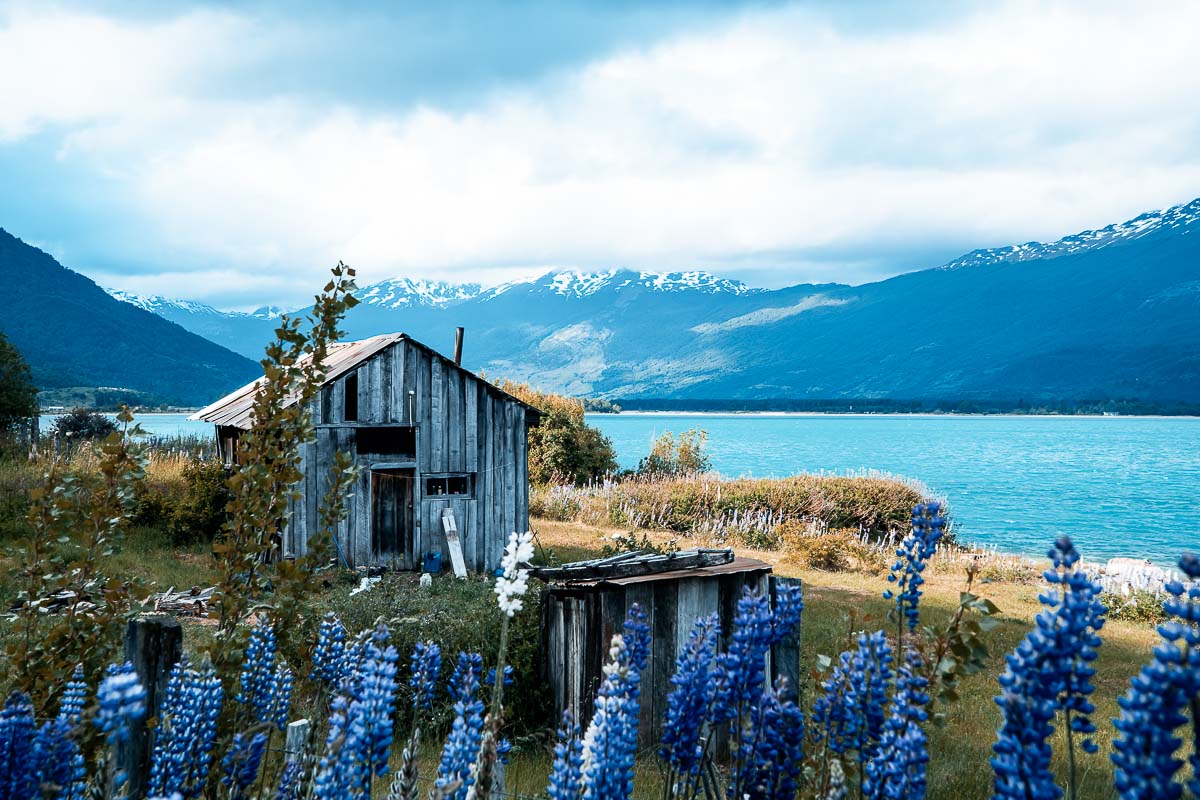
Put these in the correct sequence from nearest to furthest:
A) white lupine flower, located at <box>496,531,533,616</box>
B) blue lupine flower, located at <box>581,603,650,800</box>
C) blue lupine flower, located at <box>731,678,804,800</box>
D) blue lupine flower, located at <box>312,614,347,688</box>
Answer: white lupine flower, located at <box>496,531,533,616</box> < blue lupine flower, located at <box>581,603,650,800</box> < blue lupine flower, located at <box>731,678,804,800</box> < blue lupine flower, located at <box>312,614,347,688</box>

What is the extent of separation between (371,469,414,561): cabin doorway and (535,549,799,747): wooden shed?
1079cm

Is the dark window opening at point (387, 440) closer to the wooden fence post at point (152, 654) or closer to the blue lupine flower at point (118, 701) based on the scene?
the wooden fence post at point (152, 654)

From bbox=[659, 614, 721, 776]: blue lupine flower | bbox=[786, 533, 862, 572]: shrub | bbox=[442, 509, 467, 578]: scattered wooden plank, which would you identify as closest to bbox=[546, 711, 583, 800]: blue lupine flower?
bbox=[659, 614, 721, 776]: blue lupine flower

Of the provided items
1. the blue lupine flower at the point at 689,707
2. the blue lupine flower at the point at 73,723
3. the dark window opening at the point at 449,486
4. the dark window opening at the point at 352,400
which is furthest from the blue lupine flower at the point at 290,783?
the dark window opening at the point at 449,486

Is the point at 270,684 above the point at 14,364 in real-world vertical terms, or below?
below

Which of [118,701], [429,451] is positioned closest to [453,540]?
[429,451]

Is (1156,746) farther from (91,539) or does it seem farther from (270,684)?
(91,539)

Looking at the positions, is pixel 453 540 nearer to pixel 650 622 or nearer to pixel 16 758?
pixel 650 622

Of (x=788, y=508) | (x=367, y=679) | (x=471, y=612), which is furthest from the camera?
(x=788, y=508)

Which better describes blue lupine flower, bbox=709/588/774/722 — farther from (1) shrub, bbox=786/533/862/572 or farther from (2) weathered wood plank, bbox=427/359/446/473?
(1) shrub, bbox=786/533/862/572

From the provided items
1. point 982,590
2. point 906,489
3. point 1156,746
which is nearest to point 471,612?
point 1156,746

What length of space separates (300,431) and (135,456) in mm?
766

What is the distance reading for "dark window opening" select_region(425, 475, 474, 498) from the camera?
701 inches

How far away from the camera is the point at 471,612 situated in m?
8.65
